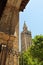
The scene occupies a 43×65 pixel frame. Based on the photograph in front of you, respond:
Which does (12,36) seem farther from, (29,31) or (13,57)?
(29,31)

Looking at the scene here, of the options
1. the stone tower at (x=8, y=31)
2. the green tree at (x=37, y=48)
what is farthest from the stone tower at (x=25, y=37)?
the stone tower at (x=8, y=31)

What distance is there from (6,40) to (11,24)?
0.43 m

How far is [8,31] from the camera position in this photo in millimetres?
5035

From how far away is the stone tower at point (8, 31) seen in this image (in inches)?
191

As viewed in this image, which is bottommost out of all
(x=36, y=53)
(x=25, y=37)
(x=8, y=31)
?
(x=8, y=31)

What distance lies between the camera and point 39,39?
32.7 m

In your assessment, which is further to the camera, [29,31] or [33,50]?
[29,31]

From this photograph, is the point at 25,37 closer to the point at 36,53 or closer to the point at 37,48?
the point at 37,48

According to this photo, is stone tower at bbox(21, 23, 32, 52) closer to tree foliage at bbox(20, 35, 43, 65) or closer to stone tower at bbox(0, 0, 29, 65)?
tree foliage at bbox(20, 35, 43, 65)

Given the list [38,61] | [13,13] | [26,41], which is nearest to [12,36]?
[13,13]

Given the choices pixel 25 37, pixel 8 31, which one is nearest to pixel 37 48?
pixel 8 31

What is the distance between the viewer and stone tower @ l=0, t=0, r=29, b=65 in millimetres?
4852

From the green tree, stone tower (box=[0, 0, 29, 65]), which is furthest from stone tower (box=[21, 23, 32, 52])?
stone tower (box=[0, 0, 29, 65])

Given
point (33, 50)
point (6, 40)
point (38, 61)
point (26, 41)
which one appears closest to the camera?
point (6, 40)
